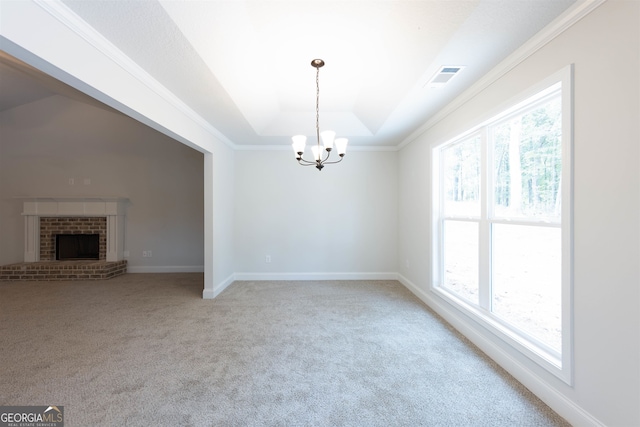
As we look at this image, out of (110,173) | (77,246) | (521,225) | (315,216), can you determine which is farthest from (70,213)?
(521,225)

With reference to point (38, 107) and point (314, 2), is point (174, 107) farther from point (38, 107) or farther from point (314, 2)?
point (38, 107)

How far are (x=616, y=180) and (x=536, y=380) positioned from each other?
140 cm

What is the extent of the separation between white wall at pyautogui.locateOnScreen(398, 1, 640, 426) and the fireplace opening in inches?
292

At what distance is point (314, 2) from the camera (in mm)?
1710

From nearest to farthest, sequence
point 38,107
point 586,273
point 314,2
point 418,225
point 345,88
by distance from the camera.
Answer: point 586,273, point 314,2, point 345,88, point 418,225, point 38,107

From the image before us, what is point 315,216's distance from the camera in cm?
477

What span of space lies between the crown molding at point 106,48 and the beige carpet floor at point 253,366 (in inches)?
93.0

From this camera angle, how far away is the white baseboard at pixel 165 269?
5586 millimetres

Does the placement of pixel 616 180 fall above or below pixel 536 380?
above

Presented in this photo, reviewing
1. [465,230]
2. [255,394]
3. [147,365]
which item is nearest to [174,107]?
[147,365]

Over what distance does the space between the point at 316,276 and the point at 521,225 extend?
332 cm

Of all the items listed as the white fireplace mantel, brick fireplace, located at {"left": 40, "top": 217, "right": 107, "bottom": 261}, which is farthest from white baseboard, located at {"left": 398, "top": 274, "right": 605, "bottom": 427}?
brick fireplace, located at {"left": 40, "top": 217, "right": 107, "bottom": 261}

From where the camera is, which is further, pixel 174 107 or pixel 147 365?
pixel 174 107

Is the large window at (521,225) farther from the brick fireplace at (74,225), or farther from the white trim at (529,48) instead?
the brick fireplace at (74,225)
